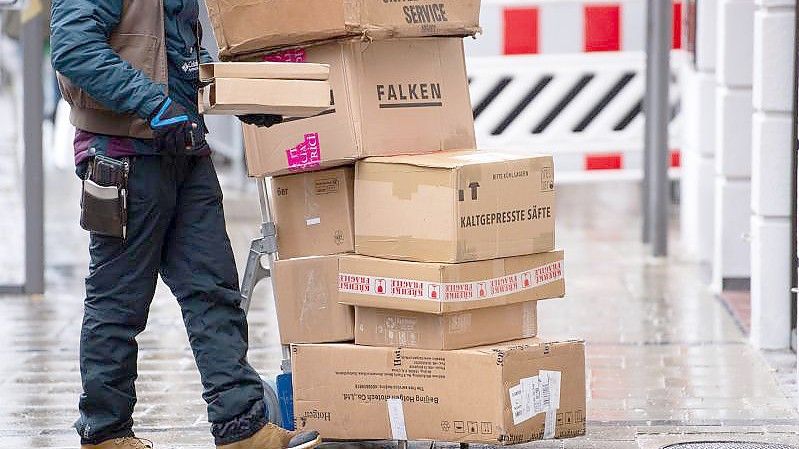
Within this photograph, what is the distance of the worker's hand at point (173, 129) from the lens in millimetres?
4742

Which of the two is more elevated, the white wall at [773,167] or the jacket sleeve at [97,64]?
the jacket sleeve at [97,64]

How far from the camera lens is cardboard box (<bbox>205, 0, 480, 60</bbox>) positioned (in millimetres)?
5051

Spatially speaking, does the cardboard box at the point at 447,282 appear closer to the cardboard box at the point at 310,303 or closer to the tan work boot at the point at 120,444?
the cardboard box at the point at 310,303

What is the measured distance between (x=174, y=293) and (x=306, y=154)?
61cm

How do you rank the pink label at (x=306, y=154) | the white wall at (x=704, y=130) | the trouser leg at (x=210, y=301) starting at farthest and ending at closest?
the white wall at (x=704, y=130), the pink label at (x=306, y=154), the trouser leg at (x=210, y=301)

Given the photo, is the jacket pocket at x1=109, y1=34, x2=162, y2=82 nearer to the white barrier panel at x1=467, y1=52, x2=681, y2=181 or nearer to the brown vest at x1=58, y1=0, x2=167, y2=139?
the brown vest at x1=58, y1=0, x2=167, y2=139

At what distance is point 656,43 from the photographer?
10.0m

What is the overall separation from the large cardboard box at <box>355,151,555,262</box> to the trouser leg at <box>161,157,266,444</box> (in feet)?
1.50

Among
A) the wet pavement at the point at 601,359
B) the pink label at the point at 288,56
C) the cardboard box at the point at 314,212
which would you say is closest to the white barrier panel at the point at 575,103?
the wet pavement at the point at 601,359

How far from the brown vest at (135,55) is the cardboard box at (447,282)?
0.81 m

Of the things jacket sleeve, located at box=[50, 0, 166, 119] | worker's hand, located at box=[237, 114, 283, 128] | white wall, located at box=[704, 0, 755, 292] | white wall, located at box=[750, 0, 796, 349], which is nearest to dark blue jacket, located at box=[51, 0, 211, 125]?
jacket sleeve, located at box=[50, 0, 166, 119]

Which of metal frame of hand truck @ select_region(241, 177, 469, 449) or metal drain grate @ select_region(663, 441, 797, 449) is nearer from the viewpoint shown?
metal frame of hand truck @ select_region(241, 177, 469, 449)

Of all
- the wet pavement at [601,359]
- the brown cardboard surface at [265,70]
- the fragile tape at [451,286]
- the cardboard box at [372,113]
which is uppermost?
the brown cardboard surface at [265,70]

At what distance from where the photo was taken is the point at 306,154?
518 cm
